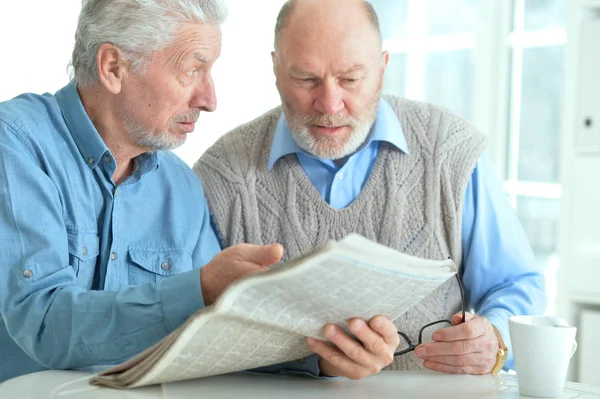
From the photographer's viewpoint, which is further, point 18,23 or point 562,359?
point 18,23

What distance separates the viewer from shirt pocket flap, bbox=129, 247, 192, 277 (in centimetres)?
158

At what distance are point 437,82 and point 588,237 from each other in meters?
1.38

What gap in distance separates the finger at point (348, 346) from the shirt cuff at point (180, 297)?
0.65ft

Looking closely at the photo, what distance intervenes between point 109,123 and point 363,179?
0.61 metres

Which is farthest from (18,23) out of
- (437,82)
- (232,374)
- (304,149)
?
(232,374)

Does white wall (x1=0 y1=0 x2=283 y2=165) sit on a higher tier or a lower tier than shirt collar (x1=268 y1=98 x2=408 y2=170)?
higher

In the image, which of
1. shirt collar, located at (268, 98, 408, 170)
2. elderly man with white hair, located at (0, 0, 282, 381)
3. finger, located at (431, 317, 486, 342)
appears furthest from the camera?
shirt collar, located at (268, 98, 408, 170)

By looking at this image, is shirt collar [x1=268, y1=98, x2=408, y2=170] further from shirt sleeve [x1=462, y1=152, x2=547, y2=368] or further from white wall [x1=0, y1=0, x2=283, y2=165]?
white wall [x1=0, y1=0, x2=283, y2=165]

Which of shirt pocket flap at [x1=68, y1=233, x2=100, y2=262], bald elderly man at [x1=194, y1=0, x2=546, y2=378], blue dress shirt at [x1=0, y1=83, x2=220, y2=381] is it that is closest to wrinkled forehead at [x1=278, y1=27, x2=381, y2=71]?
bald elderly man at [x1=194, y1=0, x2=546, y2=378]

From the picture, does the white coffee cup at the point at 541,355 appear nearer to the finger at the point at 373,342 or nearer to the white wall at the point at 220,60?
the finger at the point at 373,342

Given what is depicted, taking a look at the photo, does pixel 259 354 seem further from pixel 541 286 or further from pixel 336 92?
pixel 541 286

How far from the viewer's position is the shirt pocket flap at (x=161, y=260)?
1581 millimetres

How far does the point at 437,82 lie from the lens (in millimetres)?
4062

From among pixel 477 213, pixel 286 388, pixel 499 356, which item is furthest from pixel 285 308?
pixel 477 213
